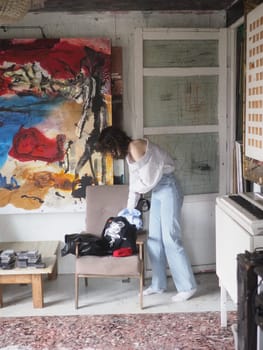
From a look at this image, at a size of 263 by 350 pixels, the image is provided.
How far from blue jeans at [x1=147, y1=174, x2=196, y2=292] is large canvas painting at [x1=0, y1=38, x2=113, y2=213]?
1.93 ft

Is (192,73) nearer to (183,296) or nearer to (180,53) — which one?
(180,53)

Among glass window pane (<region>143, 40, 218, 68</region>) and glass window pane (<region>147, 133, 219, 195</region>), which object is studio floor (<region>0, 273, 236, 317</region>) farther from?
glass window pane (<region>143, 40, 218, 68</region>)

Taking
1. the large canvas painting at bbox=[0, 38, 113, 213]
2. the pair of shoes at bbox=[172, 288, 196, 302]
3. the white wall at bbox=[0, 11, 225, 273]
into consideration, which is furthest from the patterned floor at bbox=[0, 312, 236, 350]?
the large canvas painting at bbox=[0, 38, 113, 213]

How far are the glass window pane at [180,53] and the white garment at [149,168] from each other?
830 millimetres

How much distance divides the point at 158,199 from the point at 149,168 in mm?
335

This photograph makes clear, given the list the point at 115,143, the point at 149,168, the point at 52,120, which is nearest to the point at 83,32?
the point at 52,120

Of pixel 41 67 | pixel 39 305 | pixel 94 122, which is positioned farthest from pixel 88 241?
pixel 41 67

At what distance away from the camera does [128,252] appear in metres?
3.82

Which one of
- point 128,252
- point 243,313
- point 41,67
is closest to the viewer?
point 243,313

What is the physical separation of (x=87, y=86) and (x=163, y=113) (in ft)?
2.20

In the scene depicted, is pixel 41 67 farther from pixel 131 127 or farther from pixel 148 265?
pixel 148 265

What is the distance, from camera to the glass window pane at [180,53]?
14.1ft

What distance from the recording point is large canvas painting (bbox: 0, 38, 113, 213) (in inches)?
169

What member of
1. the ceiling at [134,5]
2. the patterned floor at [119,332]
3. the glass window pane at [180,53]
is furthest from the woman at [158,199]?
the ceiling at [134,5]
